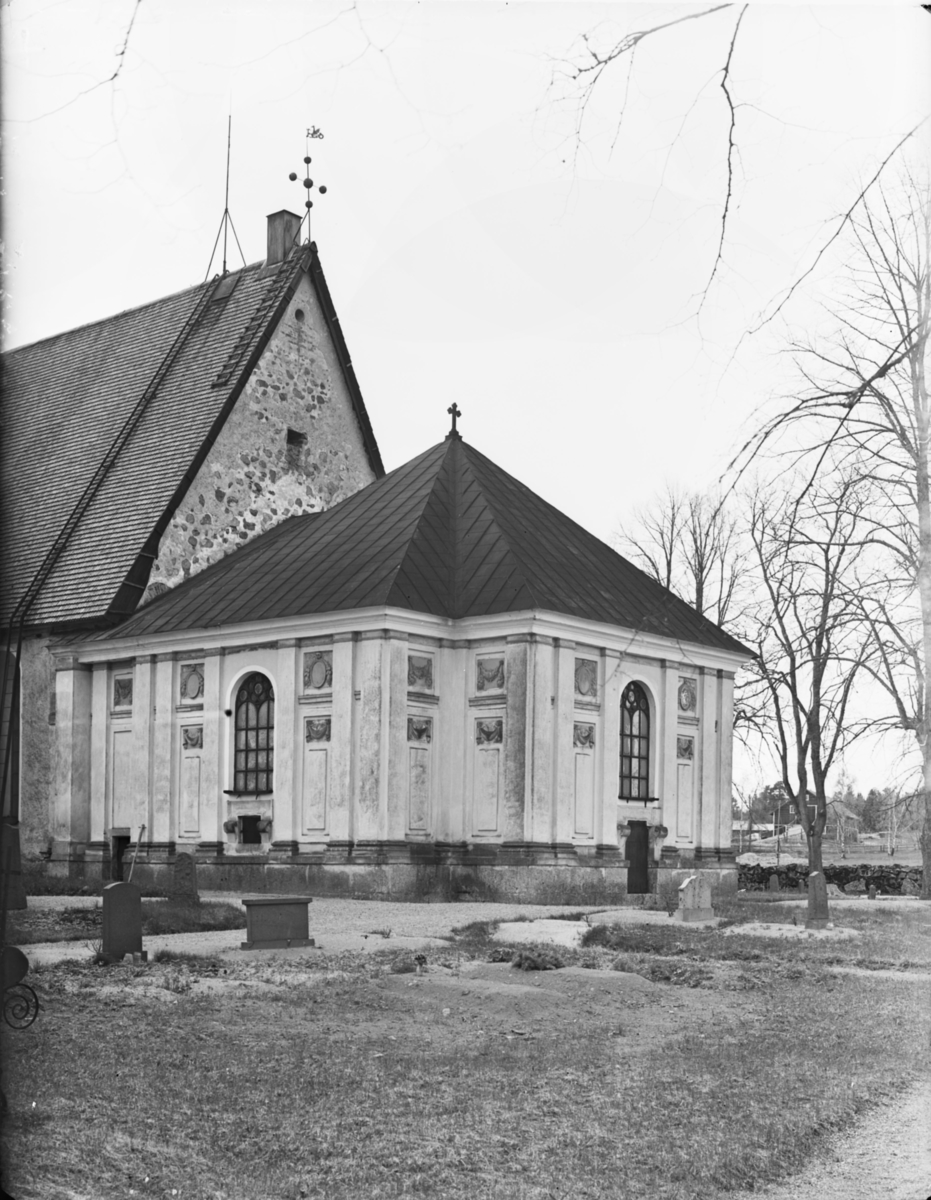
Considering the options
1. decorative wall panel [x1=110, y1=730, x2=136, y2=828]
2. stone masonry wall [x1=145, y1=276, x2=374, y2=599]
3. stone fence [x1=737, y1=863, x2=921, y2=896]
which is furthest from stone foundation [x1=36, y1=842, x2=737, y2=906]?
stone fence [x1=737, y1=863, x2=921, y2=896]

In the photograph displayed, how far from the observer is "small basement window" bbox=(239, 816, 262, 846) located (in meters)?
27.4

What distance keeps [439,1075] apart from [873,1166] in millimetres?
3011

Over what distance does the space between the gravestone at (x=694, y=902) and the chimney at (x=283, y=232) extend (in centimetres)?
2004

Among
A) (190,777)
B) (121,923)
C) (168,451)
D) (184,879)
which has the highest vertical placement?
(168,451)

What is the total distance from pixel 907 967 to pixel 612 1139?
9.44 metres

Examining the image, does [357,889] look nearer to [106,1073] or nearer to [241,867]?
[241,867]

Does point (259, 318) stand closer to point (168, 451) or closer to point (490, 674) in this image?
point (168, 451)

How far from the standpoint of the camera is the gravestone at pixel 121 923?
1447 centimetres

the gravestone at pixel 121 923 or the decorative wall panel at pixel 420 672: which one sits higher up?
the decorative wall panel at pixel 420 672

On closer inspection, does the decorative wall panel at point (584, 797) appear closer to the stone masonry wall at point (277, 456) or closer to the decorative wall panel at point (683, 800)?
the decorative wall panel at point (683, 800)

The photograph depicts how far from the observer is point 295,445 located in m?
34.1

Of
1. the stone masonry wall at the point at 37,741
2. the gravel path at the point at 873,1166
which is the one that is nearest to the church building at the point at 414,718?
the stone masonry wall at the point at 37,741

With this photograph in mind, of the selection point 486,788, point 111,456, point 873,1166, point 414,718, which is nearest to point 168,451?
point 111,456

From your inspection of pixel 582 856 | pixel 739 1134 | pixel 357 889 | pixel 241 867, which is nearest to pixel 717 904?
pixel 582 856
